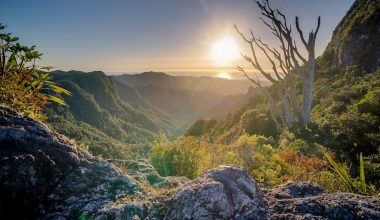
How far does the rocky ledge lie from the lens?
2271mm

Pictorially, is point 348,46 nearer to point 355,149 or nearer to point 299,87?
point 299,87

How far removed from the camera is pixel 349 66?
29.3 m

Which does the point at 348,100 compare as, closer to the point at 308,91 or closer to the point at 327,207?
the point at 308,91

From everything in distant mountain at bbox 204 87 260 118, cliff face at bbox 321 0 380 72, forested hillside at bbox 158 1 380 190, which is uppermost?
cliff face at bbox 321 0 380 72

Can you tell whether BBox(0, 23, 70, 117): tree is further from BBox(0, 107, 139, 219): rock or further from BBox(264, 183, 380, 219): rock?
BBox(264, 183, 380, 219): rock

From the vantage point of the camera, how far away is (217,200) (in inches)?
89.9

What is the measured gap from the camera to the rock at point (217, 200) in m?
2.22

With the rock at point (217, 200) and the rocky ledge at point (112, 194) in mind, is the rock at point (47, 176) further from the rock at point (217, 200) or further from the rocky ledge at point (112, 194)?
the rock at point (217, 200)

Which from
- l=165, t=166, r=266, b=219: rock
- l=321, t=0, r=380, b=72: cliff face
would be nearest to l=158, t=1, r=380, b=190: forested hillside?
l=321, t=0, r=380, b=72: cliff face

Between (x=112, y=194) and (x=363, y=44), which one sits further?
(x=363, y=44)

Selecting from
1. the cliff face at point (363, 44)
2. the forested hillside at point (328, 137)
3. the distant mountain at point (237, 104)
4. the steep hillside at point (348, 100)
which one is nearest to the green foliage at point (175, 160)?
the forested hillside at point (328, 137)

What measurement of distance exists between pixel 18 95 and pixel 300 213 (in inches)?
132

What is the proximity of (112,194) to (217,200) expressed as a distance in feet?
3.28

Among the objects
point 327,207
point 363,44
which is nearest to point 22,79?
point 327,207
